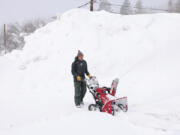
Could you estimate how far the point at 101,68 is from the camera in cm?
1045

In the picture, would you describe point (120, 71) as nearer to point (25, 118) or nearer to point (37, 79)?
point (37, 79)

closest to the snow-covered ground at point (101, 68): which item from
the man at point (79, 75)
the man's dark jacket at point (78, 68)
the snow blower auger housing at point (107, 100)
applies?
the snow blower auger housing at point (107, 100)

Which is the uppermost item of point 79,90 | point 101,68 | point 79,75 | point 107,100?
point 101,68

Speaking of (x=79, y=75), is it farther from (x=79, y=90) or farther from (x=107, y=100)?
(x=107, y=100)

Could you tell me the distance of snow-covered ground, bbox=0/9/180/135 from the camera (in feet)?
21.4

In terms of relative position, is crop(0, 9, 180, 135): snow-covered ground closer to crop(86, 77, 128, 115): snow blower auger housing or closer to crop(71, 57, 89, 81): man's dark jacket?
crop(86, 77, 128, 115): snow blower auger housing

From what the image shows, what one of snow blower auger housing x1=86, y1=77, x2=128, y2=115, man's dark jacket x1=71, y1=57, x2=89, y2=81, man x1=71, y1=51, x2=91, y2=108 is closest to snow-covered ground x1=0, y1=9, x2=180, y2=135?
snow blower auger housing x1=86, y1=77, x2=128, y2=115

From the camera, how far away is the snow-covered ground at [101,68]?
653cm

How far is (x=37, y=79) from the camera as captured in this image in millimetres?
10938

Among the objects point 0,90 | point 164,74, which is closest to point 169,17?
point 164,74

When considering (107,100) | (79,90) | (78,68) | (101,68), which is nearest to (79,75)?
(78,68)

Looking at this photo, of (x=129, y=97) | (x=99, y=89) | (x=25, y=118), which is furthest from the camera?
(x=129, y=97)

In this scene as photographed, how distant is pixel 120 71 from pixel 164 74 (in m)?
2.00

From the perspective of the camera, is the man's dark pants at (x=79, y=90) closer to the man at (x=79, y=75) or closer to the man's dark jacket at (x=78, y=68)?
the man at (x=79, y=75)
